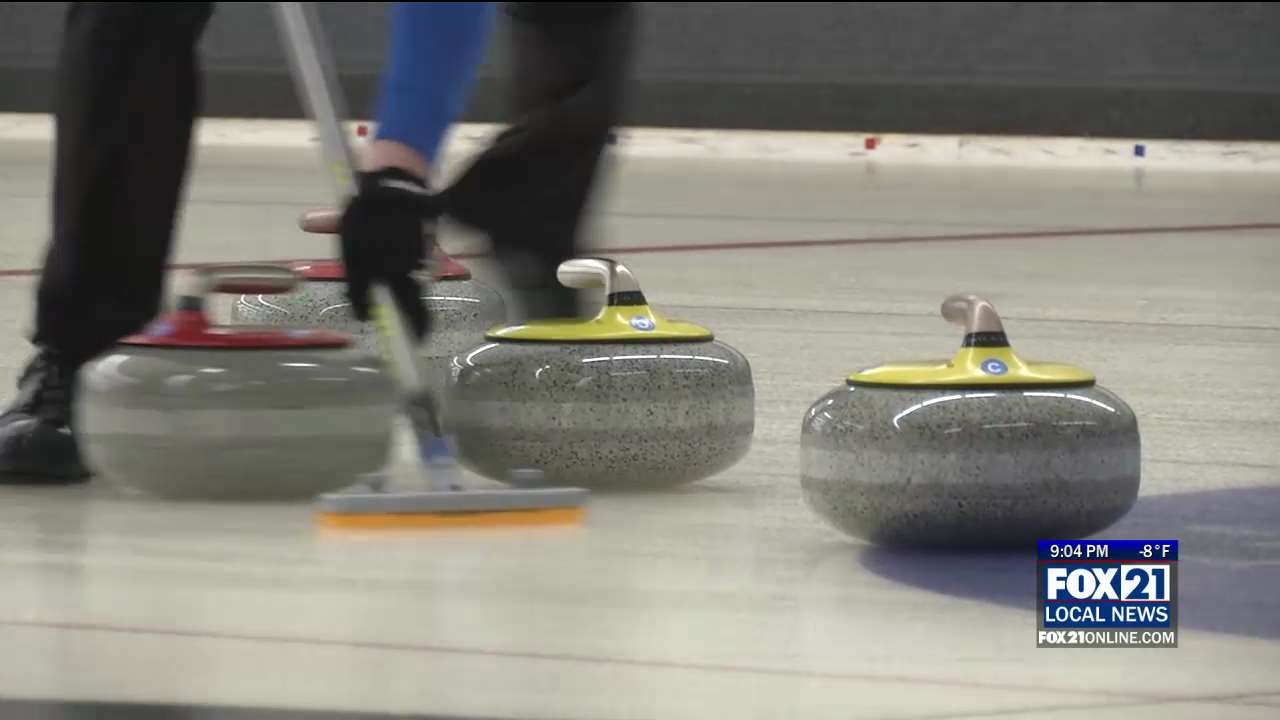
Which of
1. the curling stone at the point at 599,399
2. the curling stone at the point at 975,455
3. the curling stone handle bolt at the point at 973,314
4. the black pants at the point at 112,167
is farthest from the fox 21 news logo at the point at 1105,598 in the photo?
the black pants at the point at 112,167

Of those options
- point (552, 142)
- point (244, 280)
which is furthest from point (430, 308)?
point (244, 280)

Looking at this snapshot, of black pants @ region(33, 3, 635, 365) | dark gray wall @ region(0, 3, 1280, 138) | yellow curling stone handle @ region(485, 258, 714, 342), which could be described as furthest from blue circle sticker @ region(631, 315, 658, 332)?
dark gray wall @ region(0, 3, 1280, 138)

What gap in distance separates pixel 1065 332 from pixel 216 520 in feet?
5.07

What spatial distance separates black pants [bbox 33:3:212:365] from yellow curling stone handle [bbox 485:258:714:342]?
0.99 feet

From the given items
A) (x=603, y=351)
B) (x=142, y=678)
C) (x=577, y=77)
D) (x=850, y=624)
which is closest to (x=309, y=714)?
(x=142, y=678)

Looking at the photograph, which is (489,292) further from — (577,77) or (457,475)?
(457,475)

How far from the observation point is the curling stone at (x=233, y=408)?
166 cm

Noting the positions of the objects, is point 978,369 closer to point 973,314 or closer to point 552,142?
point 973,314

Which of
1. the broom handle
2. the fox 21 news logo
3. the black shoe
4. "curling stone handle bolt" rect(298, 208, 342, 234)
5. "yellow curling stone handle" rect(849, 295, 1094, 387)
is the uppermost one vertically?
the broom handle

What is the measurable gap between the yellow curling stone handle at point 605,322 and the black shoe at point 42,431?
12.7 inches

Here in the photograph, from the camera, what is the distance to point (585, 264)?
1766 millimetres

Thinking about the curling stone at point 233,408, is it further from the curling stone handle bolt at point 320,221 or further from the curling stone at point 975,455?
the curling stone at point 975,455

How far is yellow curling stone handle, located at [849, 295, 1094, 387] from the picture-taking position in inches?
60.2

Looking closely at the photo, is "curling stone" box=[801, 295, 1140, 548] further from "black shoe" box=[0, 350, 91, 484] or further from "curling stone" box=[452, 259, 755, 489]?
"black shoe" box=[0, 350, 91, 484]
